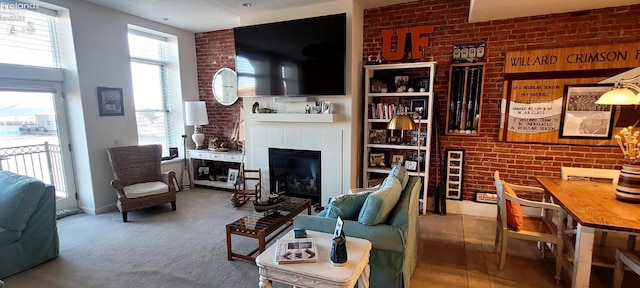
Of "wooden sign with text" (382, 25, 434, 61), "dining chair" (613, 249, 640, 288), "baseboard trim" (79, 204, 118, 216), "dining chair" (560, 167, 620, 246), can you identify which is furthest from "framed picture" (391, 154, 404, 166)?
"baseboard trim" (79, 204, 118, 216)

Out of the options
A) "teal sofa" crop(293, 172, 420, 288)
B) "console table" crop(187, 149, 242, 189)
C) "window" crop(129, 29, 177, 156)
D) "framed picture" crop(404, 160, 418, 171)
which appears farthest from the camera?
"console table" crop(187, 149, 242, 189)

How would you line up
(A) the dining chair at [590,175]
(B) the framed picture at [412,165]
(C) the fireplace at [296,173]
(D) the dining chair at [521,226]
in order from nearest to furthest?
1. (D) the dining chair at [521,226]
2. (A) the dining chair at [590,175]
3. (B) the framed picture at [412,165]
4. (C) the fireplace at [296,173]

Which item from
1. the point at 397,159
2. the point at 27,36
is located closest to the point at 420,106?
the point at 397,159

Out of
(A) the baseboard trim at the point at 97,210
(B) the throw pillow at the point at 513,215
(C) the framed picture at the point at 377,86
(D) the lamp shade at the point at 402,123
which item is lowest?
(A) the baseboard trim at the point at 97,210

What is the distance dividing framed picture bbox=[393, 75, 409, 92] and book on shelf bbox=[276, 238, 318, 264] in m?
2.66

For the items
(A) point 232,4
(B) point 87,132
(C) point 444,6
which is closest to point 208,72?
(A) point 232,4

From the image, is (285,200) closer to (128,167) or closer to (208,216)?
(208,216)

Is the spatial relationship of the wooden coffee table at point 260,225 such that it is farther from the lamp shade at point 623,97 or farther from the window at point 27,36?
the window at point 27,36

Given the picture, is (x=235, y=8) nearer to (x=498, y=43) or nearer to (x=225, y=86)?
(x=225, y=86)

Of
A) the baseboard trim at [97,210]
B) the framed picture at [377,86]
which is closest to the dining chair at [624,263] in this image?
the framed picture at [377,86]

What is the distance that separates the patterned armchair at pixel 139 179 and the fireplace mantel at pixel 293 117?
1.56m

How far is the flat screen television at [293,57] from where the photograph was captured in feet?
12.0

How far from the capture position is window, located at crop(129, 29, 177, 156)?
15.4 feet

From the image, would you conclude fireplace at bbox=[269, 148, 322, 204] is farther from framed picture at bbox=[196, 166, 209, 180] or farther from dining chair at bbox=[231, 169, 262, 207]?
framed picture at bbox=[196, 166, 209, 180]
